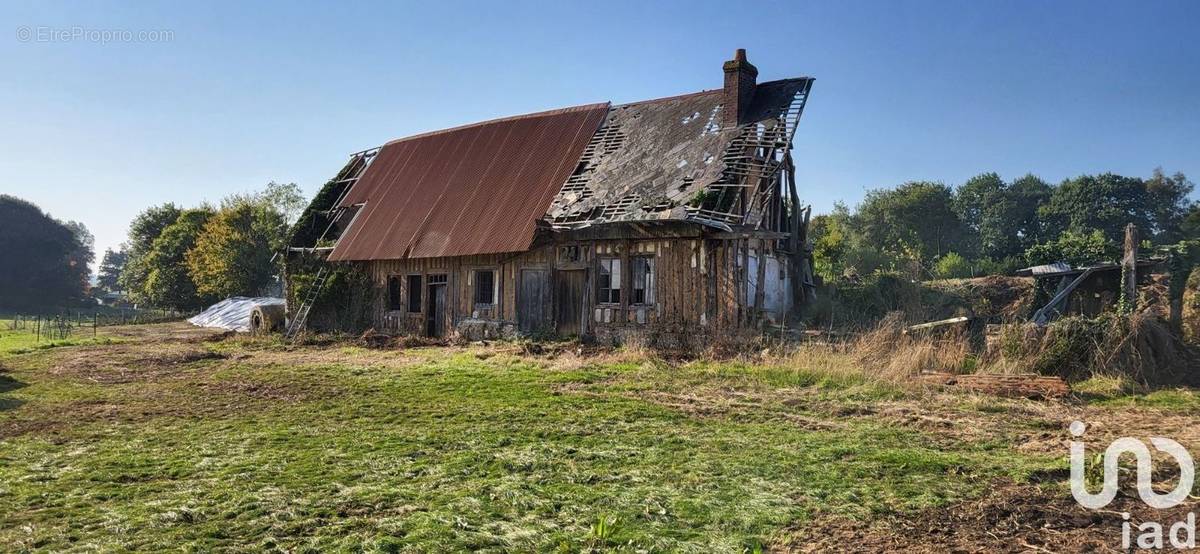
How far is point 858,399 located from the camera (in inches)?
420

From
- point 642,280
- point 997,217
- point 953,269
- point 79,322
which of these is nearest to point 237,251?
point 79,322

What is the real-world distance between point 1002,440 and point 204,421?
936 cm

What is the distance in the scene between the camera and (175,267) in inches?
1732

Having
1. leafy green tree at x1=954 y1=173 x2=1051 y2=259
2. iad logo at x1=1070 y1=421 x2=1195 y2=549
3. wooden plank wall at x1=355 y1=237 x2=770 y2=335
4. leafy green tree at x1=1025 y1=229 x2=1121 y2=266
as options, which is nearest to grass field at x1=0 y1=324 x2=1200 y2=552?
iad logo at x1=1070 y1=421 x2=1195 y2=549

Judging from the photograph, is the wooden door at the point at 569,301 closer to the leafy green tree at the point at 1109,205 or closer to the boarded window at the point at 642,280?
the boarded window at the point at 642,280

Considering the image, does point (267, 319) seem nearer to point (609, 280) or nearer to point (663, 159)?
point (609, 280)

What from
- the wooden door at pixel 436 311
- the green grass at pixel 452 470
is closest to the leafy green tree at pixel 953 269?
the wooden door at pixel 436 311

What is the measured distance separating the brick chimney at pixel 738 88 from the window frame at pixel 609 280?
4.73 m

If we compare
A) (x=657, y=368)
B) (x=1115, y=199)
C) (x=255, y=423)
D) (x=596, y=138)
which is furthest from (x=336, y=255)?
(x=1115, y=199)

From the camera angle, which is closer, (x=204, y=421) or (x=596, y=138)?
(x=204, y=421)

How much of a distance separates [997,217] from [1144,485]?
54.7 m

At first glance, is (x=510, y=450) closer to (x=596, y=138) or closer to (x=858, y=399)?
(x=858, y=399)

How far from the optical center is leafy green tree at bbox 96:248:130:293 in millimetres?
95438

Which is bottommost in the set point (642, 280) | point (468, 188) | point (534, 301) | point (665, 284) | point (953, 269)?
point (534, 301)
